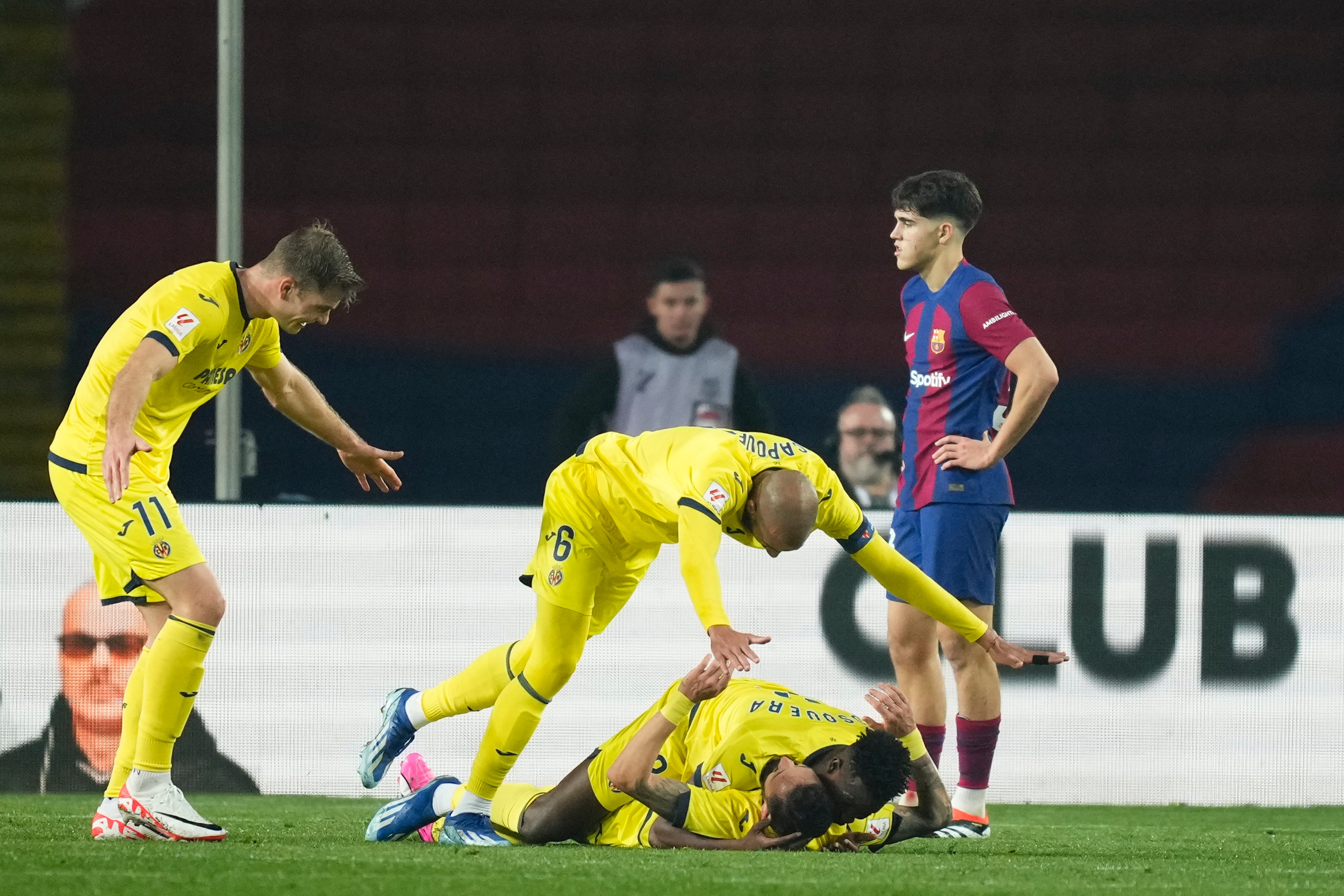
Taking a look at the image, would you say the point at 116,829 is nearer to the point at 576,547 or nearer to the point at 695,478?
the point at 576,547

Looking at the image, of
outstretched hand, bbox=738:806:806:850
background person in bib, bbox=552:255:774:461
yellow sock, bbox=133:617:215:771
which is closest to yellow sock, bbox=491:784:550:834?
outstretched hand, bbox=738:806:806:850

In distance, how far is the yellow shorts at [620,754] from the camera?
452 centimetres

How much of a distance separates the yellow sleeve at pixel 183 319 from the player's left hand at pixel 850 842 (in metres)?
2.04

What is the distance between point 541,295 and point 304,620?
390cm

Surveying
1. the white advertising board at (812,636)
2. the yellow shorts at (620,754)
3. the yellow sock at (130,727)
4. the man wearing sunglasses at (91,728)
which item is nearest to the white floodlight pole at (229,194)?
the white advertising board at (812,636)

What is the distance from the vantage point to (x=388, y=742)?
17.8 ft

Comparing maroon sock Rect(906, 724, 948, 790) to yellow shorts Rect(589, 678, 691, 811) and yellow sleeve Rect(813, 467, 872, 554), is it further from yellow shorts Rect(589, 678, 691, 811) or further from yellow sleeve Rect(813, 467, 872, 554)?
yellow sleeve Rect(813, 467, 872, 554)

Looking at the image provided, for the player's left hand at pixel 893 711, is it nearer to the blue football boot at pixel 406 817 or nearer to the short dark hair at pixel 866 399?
the blue football boot at pixel 406 817

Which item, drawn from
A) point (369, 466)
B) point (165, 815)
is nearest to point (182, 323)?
point (369, 466)

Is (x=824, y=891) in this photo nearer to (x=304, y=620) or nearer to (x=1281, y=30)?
(x=304, y=620)

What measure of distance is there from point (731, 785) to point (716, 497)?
33.8 inches

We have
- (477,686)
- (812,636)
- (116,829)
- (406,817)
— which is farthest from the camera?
(812,636)

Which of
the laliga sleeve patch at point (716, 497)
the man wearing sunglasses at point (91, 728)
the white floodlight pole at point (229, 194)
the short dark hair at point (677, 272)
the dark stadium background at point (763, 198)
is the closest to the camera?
the laliga sleeve patch at point (716, 497)

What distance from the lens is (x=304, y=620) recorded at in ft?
22.3
